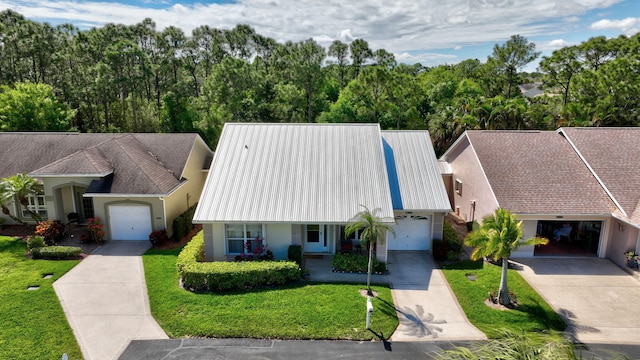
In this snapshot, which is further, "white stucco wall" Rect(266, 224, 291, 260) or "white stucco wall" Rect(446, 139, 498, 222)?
"white stucco wall" Rect(446, 139, 498, 222)

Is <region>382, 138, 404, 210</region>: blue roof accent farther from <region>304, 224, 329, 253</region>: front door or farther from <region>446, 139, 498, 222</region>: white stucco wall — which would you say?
<region>446, 139, 498, 222</region>: white stucco wall

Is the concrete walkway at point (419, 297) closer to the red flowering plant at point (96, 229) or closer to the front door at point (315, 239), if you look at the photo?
the front door at point (315, 239)

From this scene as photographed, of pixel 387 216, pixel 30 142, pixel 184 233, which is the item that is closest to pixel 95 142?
pixel 30 142

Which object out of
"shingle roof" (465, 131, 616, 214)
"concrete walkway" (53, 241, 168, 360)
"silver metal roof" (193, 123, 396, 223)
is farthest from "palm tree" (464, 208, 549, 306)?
"concrete walkway" (53, 241, 168, 360)

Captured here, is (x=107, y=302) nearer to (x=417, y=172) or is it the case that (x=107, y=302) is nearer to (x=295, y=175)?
(x=295, y=175)

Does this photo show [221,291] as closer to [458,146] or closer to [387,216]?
[387,216]

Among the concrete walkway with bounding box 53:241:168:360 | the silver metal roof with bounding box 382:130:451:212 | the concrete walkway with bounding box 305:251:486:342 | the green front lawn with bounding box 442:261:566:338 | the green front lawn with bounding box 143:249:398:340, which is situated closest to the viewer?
the concrete walkway with bounding box 53:241:168:360

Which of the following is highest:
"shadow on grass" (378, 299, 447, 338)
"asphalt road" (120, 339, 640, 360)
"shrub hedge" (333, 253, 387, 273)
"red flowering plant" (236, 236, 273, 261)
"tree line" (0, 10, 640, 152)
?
"tree line" (0, 10, 640, 152)
